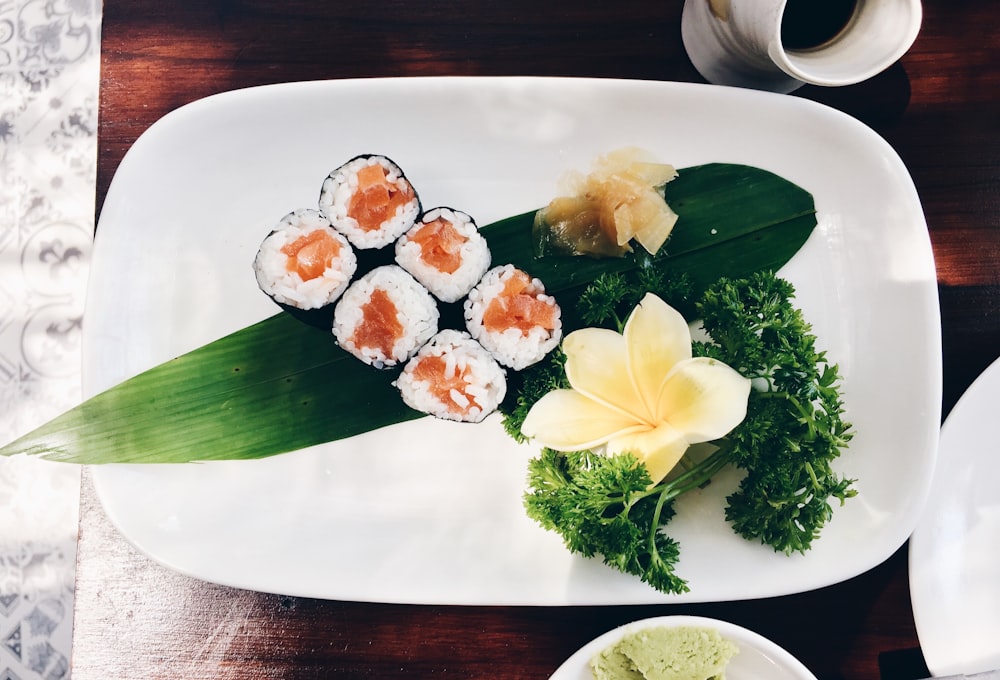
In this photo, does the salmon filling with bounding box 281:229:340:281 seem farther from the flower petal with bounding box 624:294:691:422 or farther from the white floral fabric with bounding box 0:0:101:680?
the white floral fabric with bounding box 0:0:101:680

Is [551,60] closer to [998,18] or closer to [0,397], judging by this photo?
[998,18]

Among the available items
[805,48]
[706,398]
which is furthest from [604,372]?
[805,48]

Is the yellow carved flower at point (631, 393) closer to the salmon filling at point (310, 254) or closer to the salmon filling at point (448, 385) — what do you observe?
the salmon filling at point (448, 385)

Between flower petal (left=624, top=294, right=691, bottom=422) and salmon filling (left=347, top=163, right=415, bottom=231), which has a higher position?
salmon filling (left=347, top=163, right=415, bottom=231)

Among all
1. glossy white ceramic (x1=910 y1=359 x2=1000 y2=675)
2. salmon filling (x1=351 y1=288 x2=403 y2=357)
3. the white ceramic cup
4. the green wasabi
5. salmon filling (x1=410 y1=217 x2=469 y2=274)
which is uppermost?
the white ceramic cup

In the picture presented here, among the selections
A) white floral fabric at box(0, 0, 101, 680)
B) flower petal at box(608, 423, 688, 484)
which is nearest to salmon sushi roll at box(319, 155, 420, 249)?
flower petal at box(608, 423, 688, 484)

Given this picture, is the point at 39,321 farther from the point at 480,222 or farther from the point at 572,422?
the point at 572,422
